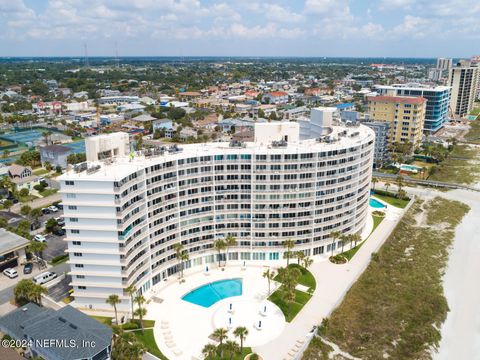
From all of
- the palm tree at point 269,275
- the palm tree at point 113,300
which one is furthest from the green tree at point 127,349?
the palm tree at point 269,275

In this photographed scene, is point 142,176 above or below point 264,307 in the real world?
above

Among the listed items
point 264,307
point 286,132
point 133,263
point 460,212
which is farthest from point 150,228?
point 460,212

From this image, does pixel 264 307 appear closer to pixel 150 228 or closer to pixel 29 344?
pixel 150 228

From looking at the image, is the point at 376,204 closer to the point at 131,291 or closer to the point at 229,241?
the point at 229,241

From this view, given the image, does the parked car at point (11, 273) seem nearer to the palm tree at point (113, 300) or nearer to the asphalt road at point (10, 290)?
the asphalt road at point (10, 290)

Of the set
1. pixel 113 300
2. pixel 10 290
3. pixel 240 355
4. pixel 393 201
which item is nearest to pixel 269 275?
pixel 240 355
